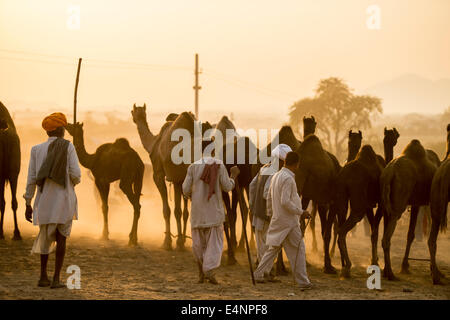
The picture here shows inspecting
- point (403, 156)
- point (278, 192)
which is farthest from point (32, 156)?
point (403, 156)

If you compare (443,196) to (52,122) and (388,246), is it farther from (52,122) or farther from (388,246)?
(52,122)

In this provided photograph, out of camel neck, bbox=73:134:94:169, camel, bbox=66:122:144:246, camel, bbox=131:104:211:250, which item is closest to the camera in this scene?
camel, bbox=131:104:211:250

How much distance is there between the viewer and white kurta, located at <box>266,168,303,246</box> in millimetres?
12516

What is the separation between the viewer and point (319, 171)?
598 inches

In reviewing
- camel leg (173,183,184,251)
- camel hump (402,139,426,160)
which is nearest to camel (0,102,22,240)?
camel leg (173,183,184,251)

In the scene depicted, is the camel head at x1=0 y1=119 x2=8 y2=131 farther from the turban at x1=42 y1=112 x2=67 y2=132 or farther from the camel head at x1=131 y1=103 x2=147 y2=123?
the turban at x1=42 y1=112 x2=67 y2=132

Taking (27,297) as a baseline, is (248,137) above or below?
above

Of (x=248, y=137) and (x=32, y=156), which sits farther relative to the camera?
(x=248, y=137)

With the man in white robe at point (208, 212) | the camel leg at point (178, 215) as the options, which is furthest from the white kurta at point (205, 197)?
the camel leg at point (178, 215)

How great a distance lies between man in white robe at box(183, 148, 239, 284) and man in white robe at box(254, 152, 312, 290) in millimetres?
769

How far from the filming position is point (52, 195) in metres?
11.6

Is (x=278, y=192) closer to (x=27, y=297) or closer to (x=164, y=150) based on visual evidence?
(x=27, y=297)
